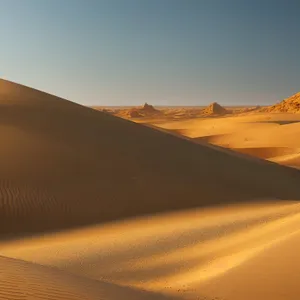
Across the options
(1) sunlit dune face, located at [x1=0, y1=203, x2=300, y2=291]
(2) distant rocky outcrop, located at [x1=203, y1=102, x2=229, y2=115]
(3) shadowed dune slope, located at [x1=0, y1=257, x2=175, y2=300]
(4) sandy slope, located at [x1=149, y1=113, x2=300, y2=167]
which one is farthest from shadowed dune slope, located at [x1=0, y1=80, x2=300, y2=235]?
(2) distant rocky outcrop, located at [x1=203, y1=102, x2=229, y2=115]

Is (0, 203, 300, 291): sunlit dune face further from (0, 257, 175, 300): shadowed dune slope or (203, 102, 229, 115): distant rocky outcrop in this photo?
(203, 102, 229, 115): distant rocky outcrop

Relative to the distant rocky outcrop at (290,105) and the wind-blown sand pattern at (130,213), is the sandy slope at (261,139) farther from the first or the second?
the distant rocky outcrop at (290,105)

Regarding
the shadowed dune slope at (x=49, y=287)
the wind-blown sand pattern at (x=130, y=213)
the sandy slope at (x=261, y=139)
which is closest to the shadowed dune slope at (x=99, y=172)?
the wind-blown sand pattern at (x=130, y=213)


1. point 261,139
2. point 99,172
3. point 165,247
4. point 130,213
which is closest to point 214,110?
point 261,139

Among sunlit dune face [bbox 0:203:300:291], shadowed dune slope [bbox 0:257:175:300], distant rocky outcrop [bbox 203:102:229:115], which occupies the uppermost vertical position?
distant rocky outcrop [bbox 203:102:229:115]

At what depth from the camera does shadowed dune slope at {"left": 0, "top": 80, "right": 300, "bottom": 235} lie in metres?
9.82

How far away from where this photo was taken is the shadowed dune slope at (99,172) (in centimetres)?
982

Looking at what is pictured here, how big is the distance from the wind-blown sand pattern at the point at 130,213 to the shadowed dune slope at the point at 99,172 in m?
0.04

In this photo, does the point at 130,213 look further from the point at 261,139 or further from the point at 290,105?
the point at 290,105

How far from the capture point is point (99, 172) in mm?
11758

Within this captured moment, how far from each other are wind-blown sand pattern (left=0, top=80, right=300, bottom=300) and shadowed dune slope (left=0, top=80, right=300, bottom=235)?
Answer: 1.5 inches

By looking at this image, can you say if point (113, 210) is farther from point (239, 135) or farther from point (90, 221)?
point (239, 135)

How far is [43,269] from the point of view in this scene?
16.4ft

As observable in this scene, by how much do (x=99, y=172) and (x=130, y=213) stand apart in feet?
6.45
